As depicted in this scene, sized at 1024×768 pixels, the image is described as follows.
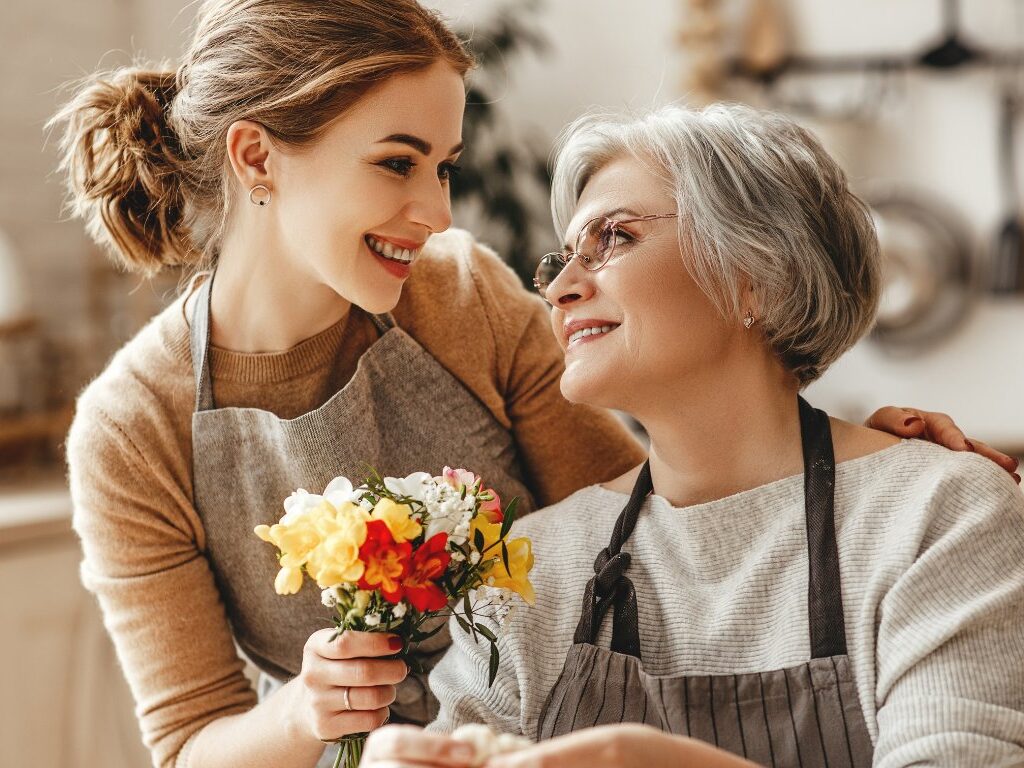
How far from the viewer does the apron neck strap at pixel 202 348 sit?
180 cm

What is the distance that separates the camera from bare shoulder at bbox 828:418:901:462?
1.59 metres

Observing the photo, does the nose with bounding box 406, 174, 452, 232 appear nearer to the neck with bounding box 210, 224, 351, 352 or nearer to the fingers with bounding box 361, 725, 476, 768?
the neck with bounding box 210, 224, 351, 352

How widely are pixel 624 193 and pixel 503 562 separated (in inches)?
23.1

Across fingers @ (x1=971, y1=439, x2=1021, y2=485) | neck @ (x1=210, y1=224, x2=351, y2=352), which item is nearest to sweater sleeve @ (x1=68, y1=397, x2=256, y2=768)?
neck @ (x1=210, y1=224, x2=351, y2=352)

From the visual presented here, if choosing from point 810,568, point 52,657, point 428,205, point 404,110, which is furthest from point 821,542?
point 52,657

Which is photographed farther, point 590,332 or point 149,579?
point 149,579

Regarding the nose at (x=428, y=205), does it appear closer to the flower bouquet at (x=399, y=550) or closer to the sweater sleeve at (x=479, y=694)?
the flower bouquet at (x=399, y=550)

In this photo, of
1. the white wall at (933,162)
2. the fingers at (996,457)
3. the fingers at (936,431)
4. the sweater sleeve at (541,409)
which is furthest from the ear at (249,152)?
the white wall at (933,162)

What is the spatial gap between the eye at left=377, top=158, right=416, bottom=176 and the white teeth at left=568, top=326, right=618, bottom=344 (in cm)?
34

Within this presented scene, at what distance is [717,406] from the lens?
1.64 meters

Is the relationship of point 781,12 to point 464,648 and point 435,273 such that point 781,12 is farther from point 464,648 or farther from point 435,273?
point 464,648

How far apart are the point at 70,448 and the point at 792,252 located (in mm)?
1150

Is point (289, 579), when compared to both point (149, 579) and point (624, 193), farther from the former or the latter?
point (624, 193)

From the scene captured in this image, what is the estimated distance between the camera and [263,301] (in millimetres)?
1836
